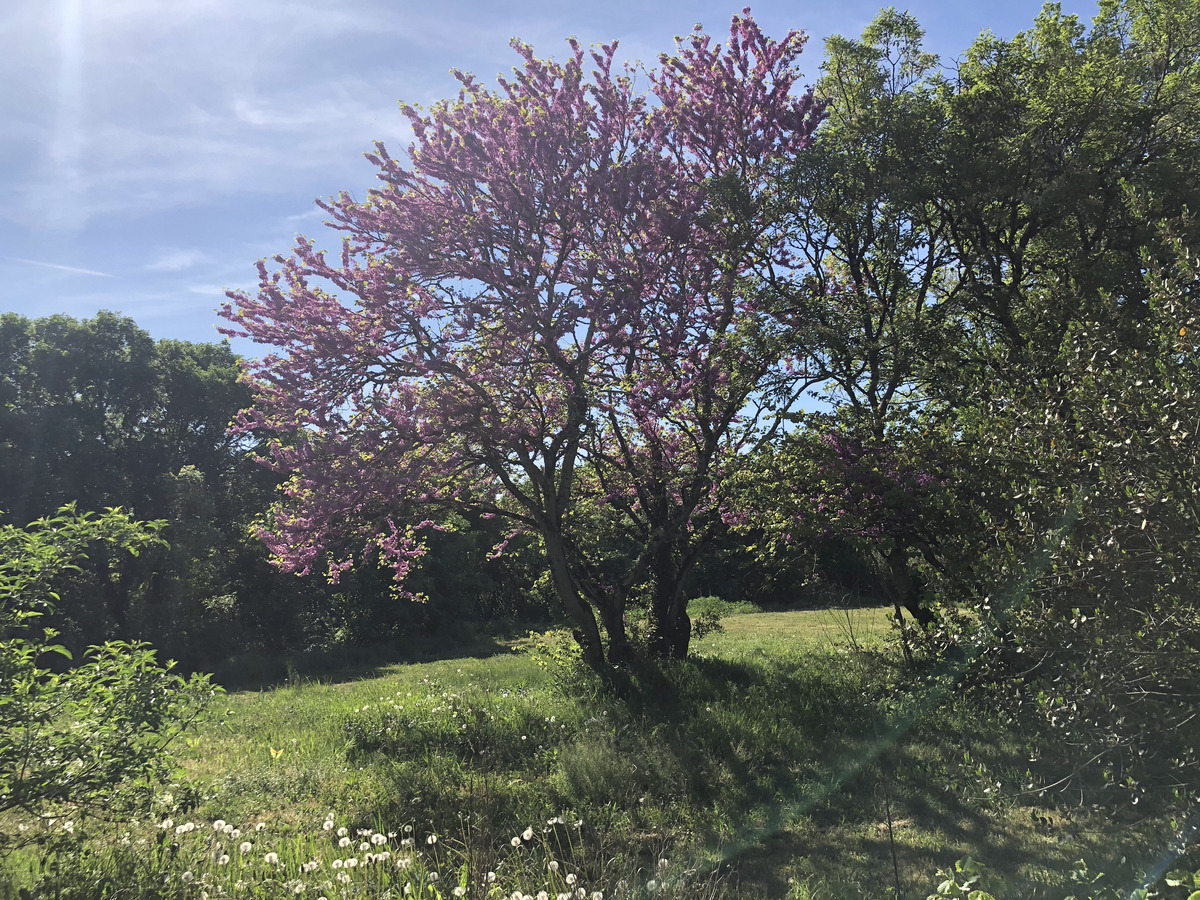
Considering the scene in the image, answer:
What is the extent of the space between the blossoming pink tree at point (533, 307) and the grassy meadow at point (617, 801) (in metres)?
2.09

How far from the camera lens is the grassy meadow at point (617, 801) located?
3.77 metres

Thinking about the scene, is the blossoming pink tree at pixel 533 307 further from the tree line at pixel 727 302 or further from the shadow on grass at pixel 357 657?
the shadow on grass at pixel 357 657

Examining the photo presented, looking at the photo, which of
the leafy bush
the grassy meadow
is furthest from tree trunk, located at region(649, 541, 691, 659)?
the leafy bush

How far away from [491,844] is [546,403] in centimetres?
556

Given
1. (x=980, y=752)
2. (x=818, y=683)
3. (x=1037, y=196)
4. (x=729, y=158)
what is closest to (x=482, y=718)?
(x=818, y=683)

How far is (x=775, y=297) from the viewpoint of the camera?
29.9 ft

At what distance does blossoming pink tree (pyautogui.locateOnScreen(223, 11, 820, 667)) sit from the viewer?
7.44 meters

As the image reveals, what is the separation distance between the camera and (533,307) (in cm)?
739

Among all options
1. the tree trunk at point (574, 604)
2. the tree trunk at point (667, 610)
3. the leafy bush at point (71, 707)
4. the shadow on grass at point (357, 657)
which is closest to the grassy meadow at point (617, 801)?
the leafy bush at point (71, 707)

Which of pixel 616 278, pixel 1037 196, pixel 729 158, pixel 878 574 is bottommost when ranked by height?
pixel 878 574

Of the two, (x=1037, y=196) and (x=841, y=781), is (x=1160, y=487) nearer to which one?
(x=841, y=781)

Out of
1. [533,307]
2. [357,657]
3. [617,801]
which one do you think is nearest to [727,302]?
[533,307]

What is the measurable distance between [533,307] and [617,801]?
4878 mm

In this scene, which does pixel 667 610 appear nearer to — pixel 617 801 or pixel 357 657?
pixel 617 801
